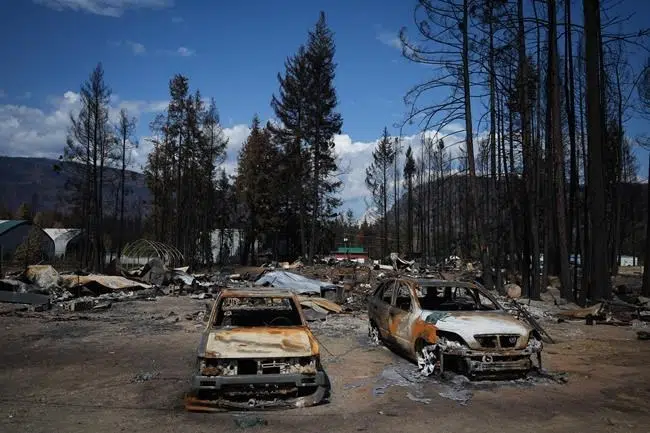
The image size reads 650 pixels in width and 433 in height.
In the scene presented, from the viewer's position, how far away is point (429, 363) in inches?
330

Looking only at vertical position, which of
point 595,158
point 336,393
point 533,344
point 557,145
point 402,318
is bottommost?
point 336,393

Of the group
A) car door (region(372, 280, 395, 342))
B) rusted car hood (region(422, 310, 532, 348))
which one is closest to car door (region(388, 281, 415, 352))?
car door (region(372, 280, 395, 342))

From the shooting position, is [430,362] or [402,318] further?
[402,318]

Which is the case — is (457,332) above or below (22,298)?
above

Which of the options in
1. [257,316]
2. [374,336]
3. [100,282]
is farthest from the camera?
[100,282]

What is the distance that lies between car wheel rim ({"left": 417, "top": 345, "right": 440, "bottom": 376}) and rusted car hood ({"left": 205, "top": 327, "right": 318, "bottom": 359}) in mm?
2231

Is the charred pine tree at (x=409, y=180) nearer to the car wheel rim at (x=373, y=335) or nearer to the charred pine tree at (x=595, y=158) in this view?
the charred pine tree at (x=595, y=158)

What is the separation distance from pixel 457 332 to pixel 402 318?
178 centimetres

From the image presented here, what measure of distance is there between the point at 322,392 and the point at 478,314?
11.1ft

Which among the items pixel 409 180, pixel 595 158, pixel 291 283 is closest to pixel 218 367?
pixel 595 158

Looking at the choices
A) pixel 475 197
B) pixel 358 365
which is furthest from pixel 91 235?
pixel 358 365

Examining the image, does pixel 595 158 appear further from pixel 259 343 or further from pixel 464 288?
pixel 259 343

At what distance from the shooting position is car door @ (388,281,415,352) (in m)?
9.36

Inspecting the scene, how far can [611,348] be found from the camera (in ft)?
37.8
